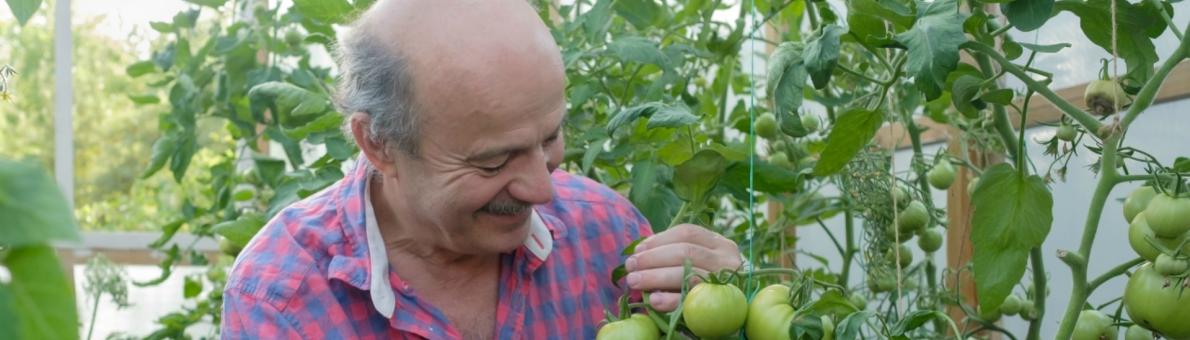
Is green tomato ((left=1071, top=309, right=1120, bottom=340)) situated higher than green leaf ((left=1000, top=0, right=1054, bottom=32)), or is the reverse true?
green leaf ((left=1000, top=0, right=1054, bottom=32))

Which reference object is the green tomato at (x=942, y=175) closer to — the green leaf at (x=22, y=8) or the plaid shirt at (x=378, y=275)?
the plaid shirt at (x=378, y=275)

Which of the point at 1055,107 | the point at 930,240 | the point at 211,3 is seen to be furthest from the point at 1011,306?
the point at 211,3

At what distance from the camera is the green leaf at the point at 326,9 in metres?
1.43

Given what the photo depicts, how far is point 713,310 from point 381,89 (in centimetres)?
45

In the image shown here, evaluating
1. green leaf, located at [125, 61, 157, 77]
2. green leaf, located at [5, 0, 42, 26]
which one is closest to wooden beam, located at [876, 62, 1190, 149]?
green leaf, located at [5, 0, 42, 26]

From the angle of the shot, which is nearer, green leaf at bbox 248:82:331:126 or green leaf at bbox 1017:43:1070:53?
green leaf at bbox 1017:43:1070:53

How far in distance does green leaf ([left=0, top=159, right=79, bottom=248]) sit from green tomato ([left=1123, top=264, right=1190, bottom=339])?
2.18ft

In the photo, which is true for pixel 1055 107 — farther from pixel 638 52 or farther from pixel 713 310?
pixel 713 310

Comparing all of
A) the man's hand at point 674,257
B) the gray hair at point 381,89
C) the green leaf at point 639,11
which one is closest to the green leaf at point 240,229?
the gray hair at point 381,89

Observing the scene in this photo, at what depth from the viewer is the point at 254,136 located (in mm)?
2225

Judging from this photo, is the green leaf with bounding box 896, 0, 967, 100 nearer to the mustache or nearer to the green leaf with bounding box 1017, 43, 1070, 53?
the green leaf with bounding box 1017, 43, 1070, 53

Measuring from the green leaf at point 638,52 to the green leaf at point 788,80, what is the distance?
0.50 m

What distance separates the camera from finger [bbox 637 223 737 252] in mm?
1073

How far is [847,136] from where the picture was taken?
0.97 metres
